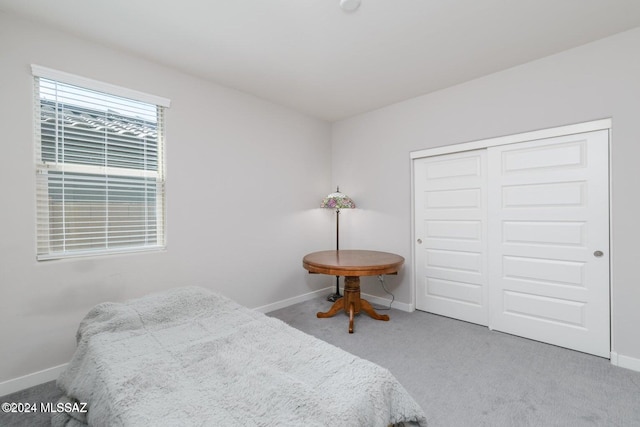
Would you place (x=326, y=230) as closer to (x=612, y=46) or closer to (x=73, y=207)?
(x=73, y=207)

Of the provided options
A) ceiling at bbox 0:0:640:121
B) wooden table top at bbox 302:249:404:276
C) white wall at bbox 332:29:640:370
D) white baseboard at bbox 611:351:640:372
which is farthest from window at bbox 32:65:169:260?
white baseboard at bbox 611:351:640:372

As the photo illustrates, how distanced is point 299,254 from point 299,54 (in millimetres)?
2366

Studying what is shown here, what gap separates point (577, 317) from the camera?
249 cm

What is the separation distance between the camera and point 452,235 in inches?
128

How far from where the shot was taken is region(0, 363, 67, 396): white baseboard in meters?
1.96

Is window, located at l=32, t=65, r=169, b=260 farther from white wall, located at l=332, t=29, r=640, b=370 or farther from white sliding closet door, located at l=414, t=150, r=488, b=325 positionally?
white sliding closet door, located at l=414, t=150, r=488, b=325

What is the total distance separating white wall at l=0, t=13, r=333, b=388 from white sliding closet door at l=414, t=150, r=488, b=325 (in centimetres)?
139

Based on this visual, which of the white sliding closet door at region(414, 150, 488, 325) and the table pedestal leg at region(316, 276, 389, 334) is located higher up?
the white sliding closet door at region(414, 150, 488, 325)

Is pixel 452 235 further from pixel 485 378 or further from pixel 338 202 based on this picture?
pixel 485 378

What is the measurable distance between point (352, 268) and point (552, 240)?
1.81 meters

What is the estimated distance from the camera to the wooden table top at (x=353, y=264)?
2.81 m

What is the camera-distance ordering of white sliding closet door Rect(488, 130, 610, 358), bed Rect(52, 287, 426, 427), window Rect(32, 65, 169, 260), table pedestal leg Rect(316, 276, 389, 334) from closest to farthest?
bed Rect(52, 287, 426, 427), window Rect(32, 65, 169, 260), white sliding closet door Rect(488, 130, 610, 358), table pedestal leg Rect(316, 276, 389, 334)

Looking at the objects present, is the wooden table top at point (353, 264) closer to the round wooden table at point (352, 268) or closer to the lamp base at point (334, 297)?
the round wooden table at point (352, 268)

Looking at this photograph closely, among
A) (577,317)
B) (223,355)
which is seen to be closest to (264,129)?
(223,355)
